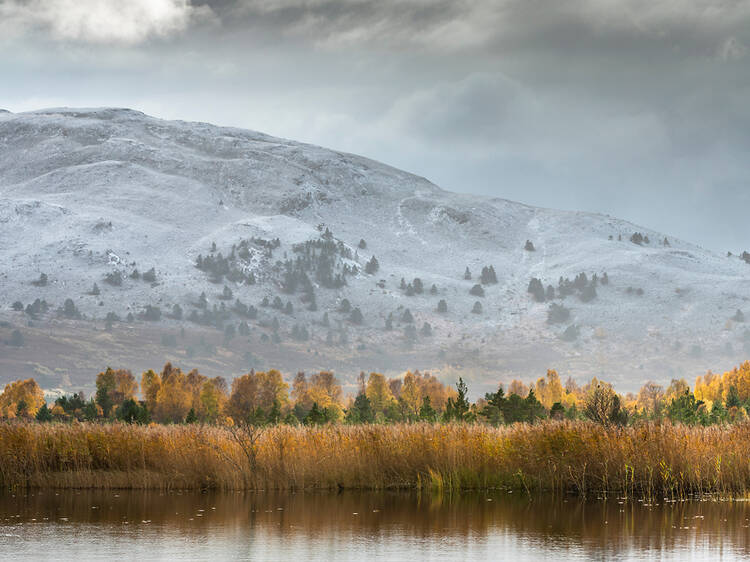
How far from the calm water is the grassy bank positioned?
1854 mm

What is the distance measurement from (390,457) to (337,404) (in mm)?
91471

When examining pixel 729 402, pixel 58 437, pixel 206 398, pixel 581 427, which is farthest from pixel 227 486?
pixel 206 398

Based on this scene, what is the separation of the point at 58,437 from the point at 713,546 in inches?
897

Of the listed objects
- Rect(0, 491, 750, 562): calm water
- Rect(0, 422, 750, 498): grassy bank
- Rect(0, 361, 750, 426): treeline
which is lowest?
Rect(0, 491, 750, 562): calm water

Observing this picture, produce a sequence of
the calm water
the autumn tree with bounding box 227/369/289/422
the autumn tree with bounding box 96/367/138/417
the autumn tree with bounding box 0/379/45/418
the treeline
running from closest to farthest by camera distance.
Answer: the calm water, the treeline, the autumn tree with bounding box 96/367/138/417, the autumn tree with bounding box 227/369/289/422, the autumn tree with bounding box 0/379/45/418

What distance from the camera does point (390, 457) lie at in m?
31.2

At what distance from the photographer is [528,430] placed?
98.3 feet

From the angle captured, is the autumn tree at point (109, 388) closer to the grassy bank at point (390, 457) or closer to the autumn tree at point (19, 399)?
the autumn tree at point (19, 399)

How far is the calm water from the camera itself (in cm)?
1803

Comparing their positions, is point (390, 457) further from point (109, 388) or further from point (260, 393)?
point (260, 393)

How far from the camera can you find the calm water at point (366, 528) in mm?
18031

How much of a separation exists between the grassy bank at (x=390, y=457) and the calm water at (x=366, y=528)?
1854 millimetres

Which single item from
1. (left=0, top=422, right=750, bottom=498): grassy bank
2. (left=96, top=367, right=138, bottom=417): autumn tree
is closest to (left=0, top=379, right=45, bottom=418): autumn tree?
(left=96, top=367, right=138, bottom=417): autumn tree

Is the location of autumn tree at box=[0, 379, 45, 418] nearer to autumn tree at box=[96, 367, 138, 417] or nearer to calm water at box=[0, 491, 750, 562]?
autumn tree at box=[96, 367, 138, 417]
